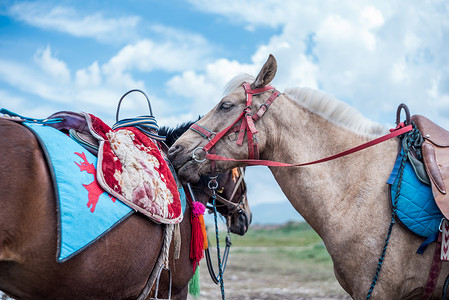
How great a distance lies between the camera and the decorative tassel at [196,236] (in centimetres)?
379

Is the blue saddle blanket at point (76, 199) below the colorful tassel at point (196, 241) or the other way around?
the other way around

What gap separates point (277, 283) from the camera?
11156mm

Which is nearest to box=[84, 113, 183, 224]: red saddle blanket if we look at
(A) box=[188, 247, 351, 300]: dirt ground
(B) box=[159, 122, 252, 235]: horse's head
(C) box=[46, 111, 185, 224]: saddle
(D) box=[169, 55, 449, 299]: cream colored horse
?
(C) box=[46, 111, 185, 224]: saddle

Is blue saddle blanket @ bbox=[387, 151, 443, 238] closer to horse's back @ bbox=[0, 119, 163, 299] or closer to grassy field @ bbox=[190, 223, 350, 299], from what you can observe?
horse's back @ bbox=[0, 119, 163, 299]

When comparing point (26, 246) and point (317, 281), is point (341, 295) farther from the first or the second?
point (26, 246)

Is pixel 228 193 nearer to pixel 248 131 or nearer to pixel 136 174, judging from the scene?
pixel 248 131

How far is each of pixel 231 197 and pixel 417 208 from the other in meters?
2.18

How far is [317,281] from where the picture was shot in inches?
458

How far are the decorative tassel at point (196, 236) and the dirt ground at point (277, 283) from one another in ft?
17.1

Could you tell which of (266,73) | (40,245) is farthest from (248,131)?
(40,245)

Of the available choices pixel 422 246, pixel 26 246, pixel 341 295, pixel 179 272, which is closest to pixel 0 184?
pixel 26 246

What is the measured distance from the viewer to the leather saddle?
9.55 ft

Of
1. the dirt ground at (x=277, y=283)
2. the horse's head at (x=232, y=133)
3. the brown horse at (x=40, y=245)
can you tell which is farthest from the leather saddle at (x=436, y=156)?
the dirt ground at (x=277, y=283)

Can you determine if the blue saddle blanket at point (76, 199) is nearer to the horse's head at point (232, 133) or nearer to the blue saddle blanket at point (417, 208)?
the horse's head at point (232, 133)
